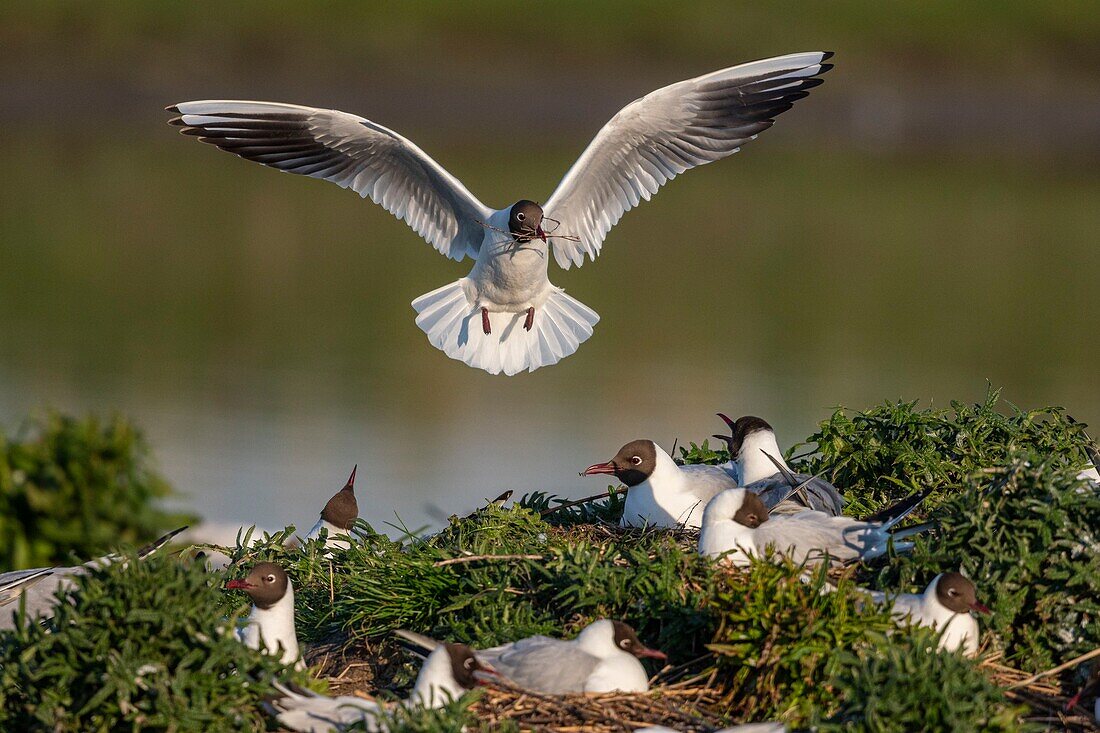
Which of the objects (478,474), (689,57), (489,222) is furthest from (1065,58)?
(489,222)

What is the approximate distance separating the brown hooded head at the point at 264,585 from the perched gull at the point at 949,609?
2.09 meters

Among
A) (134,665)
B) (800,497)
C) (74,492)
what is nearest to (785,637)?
(800,497)

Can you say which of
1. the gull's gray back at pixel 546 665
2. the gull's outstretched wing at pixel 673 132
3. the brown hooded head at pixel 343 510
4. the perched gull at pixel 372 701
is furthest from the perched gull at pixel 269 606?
the gull's outstretched wing at pixel 673 132

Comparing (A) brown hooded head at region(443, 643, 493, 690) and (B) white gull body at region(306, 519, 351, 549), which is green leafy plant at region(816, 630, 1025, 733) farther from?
(B) white gull body at region(306, 519, 351, 549)

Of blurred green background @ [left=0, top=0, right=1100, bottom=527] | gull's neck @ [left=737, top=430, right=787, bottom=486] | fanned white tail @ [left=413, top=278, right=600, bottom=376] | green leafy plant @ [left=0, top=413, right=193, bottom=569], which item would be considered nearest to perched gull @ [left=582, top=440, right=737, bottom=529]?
gull's neck @ [left=737, top=430, right=787, bottom=486]

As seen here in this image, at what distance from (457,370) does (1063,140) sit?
30745 millimetres

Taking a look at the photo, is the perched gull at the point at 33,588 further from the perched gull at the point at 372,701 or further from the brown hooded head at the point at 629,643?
the brown hooded head at the point at 629,643

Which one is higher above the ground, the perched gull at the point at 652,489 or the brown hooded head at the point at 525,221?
the brown hooded head at the point at 525,221

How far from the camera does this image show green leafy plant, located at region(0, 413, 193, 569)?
9.37 metres

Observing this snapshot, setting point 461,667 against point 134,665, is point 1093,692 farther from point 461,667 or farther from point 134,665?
point 134,665

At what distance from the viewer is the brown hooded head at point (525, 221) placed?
28.1ft

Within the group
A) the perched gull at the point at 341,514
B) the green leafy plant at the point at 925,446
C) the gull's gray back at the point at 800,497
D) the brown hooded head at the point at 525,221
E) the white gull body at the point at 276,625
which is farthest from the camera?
the brown hooded head at the point at 525,221

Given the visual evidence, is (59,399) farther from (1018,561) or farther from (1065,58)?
(1065,58)

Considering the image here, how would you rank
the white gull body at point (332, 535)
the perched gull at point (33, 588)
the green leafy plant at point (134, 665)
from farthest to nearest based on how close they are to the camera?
1. the white gull body at point (332, 535)
2. the perched gull at point (33, 588)
3. the green leafy plant at point (134, 665)
